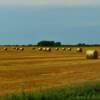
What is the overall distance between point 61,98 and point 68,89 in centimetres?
217

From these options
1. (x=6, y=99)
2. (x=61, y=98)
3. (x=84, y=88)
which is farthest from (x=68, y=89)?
(x=6, y=99)

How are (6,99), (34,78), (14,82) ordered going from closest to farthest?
(6,99), (14,82), (34,78)

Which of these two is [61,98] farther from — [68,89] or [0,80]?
[0,80]

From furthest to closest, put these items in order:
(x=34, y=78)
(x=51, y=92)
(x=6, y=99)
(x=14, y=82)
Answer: (x=34, y=78) < (x=14, y=82) < (x=51, y=92) < (x=6, y=99)

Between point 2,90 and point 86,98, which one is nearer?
point 86,98

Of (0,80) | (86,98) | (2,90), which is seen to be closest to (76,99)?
(86,98)

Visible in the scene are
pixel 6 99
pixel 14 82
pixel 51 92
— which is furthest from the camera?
pixel 14 82

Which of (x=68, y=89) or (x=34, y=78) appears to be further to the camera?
(x=34, y=78)

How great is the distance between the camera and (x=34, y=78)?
21906 millimetres

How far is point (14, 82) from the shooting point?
1989 centimetres

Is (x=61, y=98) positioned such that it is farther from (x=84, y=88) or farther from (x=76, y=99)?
(x=84, y=88)

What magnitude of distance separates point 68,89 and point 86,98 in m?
2.23

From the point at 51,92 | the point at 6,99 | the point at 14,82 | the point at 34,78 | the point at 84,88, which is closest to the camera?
the point at 6,99

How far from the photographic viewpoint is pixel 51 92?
1555cm
